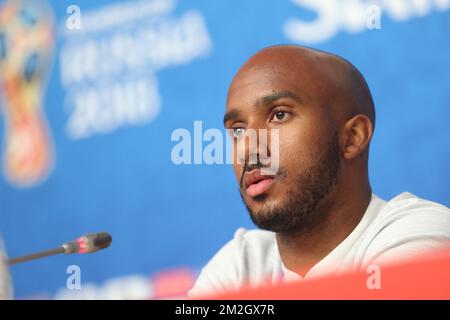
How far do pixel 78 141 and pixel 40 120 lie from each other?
0.17 m

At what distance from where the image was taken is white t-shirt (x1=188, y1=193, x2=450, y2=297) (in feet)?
5.35

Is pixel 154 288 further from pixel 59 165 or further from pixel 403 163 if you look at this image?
pixel 403 163

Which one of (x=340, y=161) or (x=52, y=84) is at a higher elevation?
(x=52, y=84)

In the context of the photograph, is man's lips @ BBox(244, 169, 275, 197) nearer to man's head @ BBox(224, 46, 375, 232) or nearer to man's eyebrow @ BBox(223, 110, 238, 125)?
man's head @ BBox(224, 46, 375, 232)

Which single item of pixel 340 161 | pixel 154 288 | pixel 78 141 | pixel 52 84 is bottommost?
pixel 154 288

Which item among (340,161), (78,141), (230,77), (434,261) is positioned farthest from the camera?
(78,141)

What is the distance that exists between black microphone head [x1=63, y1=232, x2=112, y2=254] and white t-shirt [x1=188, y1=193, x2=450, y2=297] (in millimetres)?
360

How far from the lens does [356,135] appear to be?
1804 mm

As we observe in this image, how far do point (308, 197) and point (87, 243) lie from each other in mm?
558

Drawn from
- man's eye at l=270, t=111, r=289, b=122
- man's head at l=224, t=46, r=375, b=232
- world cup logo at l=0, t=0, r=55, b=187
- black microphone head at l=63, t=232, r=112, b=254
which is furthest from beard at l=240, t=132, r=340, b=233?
world cup logo at l=0, t=0, r=55, b=187

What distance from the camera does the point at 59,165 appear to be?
2.36 metres

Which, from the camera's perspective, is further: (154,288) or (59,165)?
(59,165)

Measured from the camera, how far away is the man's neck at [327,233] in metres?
1.76

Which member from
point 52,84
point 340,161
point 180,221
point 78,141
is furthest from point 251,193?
point 52,84
